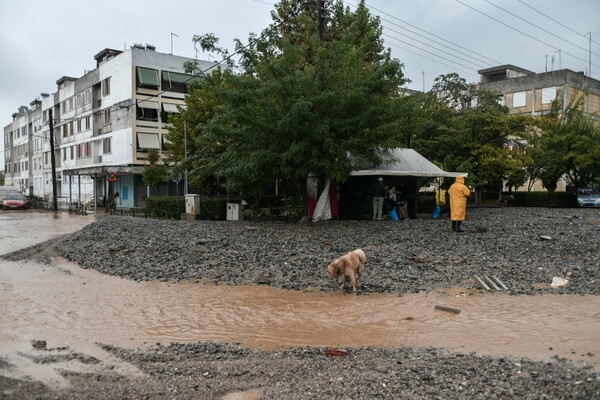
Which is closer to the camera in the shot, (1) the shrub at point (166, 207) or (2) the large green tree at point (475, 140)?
(1) the shrub at point (166, 207)

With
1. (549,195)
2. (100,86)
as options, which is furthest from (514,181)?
(100,86)

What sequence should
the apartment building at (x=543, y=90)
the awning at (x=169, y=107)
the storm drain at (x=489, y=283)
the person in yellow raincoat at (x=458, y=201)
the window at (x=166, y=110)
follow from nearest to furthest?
the storm drain at (x=489, y=283), the person in yellow raincoat at (x=458, y=201), the window at (x=166, y=110), the awning at (x=169, y=107), the apartment building at (x=543, y=90)

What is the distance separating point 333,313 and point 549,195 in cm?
3405

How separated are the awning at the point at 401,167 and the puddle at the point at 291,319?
1107cm

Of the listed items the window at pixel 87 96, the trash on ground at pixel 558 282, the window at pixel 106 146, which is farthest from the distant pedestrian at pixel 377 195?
the window at pixel 87 96

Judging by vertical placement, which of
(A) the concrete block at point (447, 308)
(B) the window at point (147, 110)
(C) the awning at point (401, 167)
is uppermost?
(B) the window at point (147, 110)

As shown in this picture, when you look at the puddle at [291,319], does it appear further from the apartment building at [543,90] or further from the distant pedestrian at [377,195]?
Answer: the apartment building at [543,90]

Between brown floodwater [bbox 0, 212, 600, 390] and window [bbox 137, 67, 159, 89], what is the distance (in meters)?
34.1

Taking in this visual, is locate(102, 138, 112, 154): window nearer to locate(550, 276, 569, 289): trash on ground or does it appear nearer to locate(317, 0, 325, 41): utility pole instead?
locate(317, 0, 325, 41): utility pole

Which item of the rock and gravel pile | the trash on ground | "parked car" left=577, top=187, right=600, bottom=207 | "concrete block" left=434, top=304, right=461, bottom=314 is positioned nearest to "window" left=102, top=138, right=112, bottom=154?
the rock and gravel pile

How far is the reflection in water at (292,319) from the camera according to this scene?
7.27m

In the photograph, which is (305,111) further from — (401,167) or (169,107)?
(169,107)

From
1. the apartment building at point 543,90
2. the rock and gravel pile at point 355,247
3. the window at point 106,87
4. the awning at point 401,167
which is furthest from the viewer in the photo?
the apartment building at point 543,90

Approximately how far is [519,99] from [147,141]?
3672 centimetres
